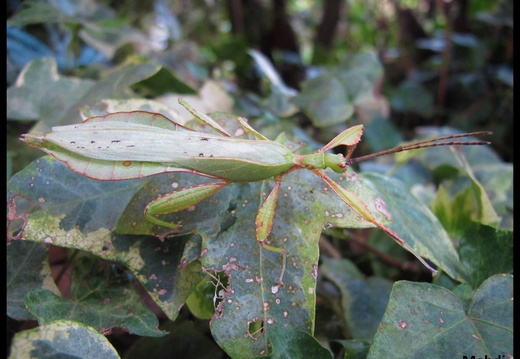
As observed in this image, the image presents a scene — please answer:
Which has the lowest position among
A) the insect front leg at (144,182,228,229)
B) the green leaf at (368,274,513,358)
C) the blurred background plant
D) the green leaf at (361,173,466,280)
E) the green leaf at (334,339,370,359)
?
the blurred background plant

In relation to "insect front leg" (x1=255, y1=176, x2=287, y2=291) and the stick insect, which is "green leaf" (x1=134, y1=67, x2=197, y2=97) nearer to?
the stick insect

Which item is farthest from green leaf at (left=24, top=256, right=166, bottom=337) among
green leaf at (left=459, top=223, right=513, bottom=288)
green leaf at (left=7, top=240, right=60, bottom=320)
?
green leaf at (left=459, top=223, right=513, bottom=288)

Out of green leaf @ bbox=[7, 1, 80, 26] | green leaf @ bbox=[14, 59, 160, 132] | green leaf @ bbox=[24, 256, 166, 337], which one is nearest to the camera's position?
green leaf @ bbox=[24, 256, 166, 337]

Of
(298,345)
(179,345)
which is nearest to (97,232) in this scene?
(179,345)

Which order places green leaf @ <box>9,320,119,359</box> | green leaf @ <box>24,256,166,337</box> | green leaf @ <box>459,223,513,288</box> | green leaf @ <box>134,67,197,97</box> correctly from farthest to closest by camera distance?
green leaf @ <box>134,67,197,97</box>
green leaf @ <box>459,223,513,288</box>
green leaf @ <box>24,256,166,337</box>
green leaf @ <box>9,320,119,359</box>

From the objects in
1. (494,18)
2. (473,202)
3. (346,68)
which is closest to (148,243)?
(473,202)

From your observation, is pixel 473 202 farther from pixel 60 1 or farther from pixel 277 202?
pixel 60 1
